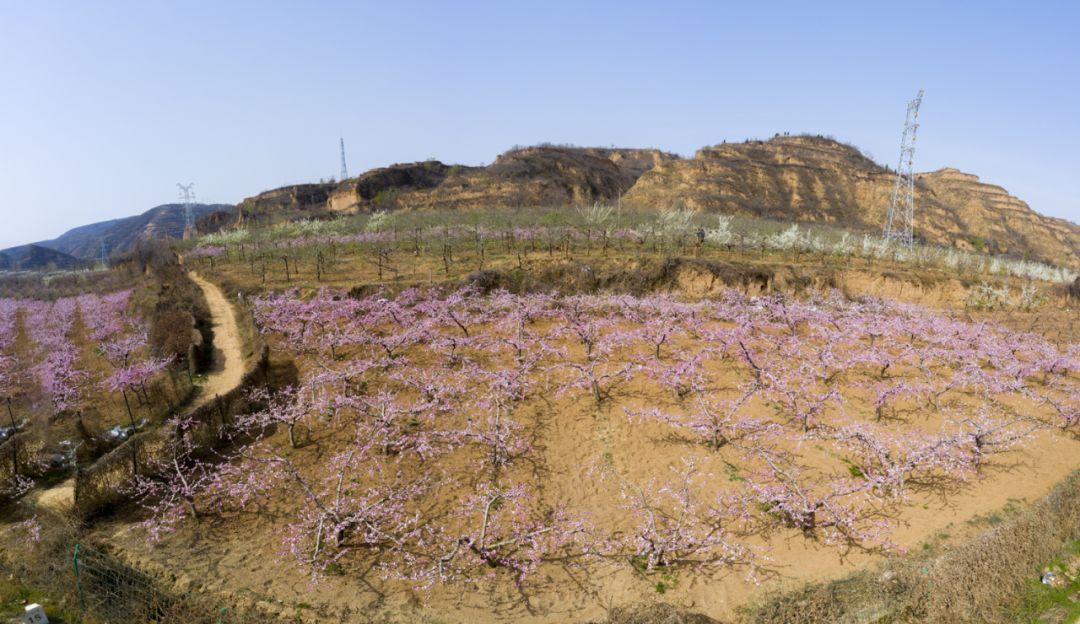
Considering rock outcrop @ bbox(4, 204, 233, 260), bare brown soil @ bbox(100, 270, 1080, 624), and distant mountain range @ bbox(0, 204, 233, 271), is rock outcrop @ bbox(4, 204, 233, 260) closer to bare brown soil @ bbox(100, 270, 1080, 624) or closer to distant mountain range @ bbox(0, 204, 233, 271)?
distant mountain range @ bbox(0, 204, 233, 271)

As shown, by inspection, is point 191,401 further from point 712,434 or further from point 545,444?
point 712,434

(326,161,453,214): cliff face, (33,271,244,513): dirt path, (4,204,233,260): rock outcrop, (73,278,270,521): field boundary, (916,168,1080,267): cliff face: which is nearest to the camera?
(73,278,270,521): field boundary

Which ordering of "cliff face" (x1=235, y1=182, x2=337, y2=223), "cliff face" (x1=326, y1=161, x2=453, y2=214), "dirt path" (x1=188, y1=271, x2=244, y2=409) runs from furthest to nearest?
1. "cliff face" (x1=235, y1=182, x2=337, y2=223)
2. "cliff face" (x1=326, y1=161, x2=453, y2=214)
3. "dirt path" (x1=188, y1=271, x2=244, y2=409)

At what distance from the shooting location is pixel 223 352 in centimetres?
2039

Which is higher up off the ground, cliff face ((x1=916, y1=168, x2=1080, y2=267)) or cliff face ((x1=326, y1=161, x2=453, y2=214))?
cliff face ((x1=326, y1=161, x2=453, y2=214))

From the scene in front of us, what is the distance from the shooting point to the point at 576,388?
15.4 metres

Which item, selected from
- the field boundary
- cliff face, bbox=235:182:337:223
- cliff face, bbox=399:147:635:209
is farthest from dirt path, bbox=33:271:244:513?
cliff face, bbox=235:182:337:223

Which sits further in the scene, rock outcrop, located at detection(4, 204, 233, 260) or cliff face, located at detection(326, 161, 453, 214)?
rock outcrop, located at detection(4, 204, 233, 260)

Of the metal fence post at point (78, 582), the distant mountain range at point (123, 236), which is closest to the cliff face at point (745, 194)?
the metal fence post at point (78, 582)

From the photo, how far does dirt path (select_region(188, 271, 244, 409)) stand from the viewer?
17.4 metres

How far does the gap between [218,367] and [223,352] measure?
1441 millimetres

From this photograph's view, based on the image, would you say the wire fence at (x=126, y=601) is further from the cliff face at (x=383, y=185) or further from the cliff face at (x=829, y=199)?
the cliff face at (x=383, y=185)

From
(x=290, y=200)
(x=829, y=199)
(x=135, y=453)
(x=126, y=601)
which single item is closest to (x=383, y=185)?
(x=290, y=200)

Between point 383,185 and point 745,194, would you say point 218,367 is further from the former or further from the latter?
point 383,185
